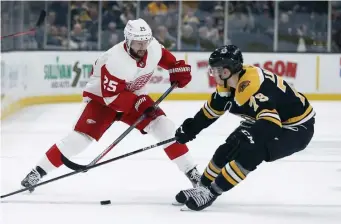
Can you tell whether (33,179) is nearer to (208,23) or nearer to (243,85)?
(243,85)

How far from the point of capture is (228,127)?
7.87m

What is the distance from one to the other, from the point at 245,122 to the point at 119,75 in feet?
2.31

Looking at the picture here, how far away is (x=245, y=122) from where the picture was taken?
3.99m

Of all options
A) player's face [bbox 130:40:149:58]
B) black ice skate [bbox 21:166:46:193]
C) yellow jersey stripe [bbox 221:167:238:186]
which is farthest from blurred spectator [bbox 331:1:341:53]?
yellow jersey stripe [bbox 221:167:238:186]

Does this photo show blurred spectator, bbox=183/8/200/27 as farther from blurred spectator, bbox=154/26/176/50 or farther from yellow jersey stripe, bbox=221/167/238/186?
yellow jersey stripe, bbox=221/167/238/186

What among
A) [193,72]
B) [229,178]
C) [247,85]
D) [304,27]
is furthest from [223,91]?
[304,27]

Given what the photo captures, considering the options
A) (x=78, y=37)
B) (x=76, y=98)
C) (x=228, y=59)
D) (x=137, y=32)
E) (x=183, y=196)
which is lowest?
(x=76, y=98)

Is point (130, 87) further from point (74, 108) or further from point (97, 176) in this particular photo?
point (74, 108)

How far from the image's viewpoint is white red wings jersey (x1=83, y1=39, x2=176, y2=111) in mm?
4254

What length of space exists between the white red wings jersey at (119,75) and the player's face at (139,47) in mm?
44

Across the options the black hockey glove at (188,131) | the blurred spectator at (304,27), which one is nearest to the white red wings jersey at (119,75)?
the black hockey glove at (188,131)

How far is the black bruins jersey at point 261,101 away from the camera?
365cm

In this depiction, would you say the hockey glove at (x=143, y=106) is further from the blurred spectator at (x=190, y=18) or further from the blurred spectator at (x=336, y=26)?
the blurred spectator at (x=336, y=26)

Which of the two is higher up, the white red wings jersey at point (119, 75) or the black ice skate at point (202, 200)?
the white red wings jersey at point (119, 75)
